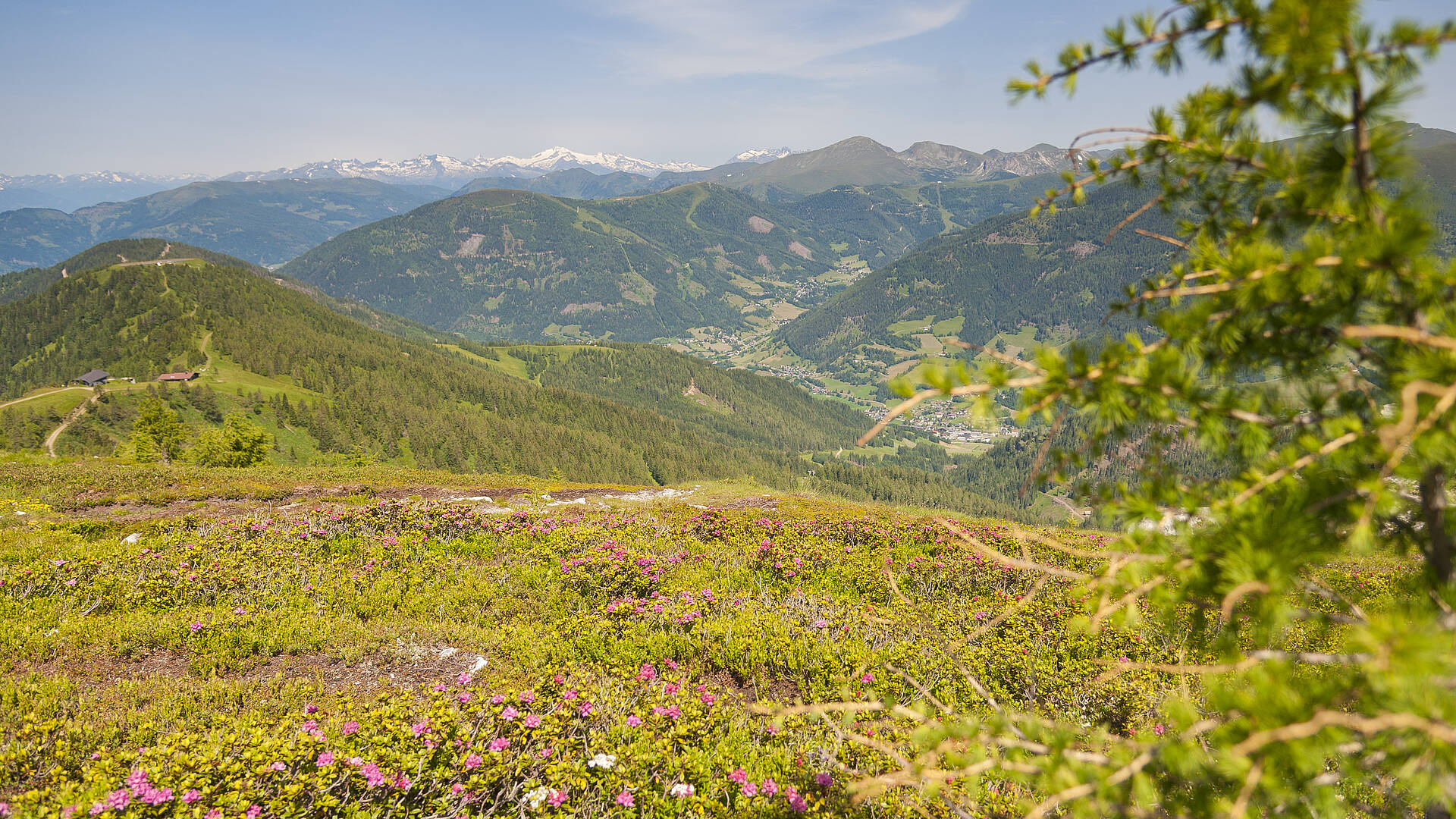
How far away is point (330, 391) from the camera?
14025cm

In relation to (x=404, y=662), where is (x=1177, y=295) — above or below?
above

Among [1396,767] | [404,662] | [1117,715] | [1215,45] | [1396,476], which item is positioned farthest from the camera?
[404,662]

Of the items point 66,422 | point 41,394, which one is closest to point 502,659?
point 66,422

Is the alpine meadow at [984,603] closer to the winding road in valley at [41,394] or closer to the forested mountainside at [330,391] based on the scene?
the forested mountainside at [330,391]

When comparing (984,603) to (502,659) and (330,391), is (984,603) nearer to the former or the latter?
(502,659)

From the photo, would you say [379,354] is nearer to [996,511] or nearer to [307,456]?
[307,456]

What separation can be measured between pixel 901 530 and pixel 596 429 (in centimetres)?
15956

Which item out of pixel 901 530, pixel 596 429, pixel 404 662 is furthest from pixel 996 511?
pixel 404 662

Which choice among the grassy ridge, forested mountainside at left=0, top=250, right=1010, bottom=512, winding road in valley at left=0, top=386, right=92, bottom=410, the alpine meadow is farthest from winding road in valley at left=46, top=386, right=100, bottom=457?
Answer: the grassy ridge

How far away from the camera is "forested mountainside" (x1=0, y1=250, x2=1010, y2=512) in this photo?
387ft

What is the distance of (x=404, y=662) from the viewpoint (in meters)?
8.11

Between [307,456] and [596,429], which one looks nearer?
[307,456]

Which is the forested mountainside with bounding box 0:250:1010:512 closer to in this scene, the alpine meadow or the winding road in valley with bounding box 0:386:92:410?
the winding road in valley with bounding box 0:386:92:410

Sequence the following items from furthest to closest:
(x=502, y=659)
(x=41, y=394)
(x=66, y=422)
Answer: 1. (x=41, y=394)
2. (x=66, y=422)
3. (x=502, y=659)
